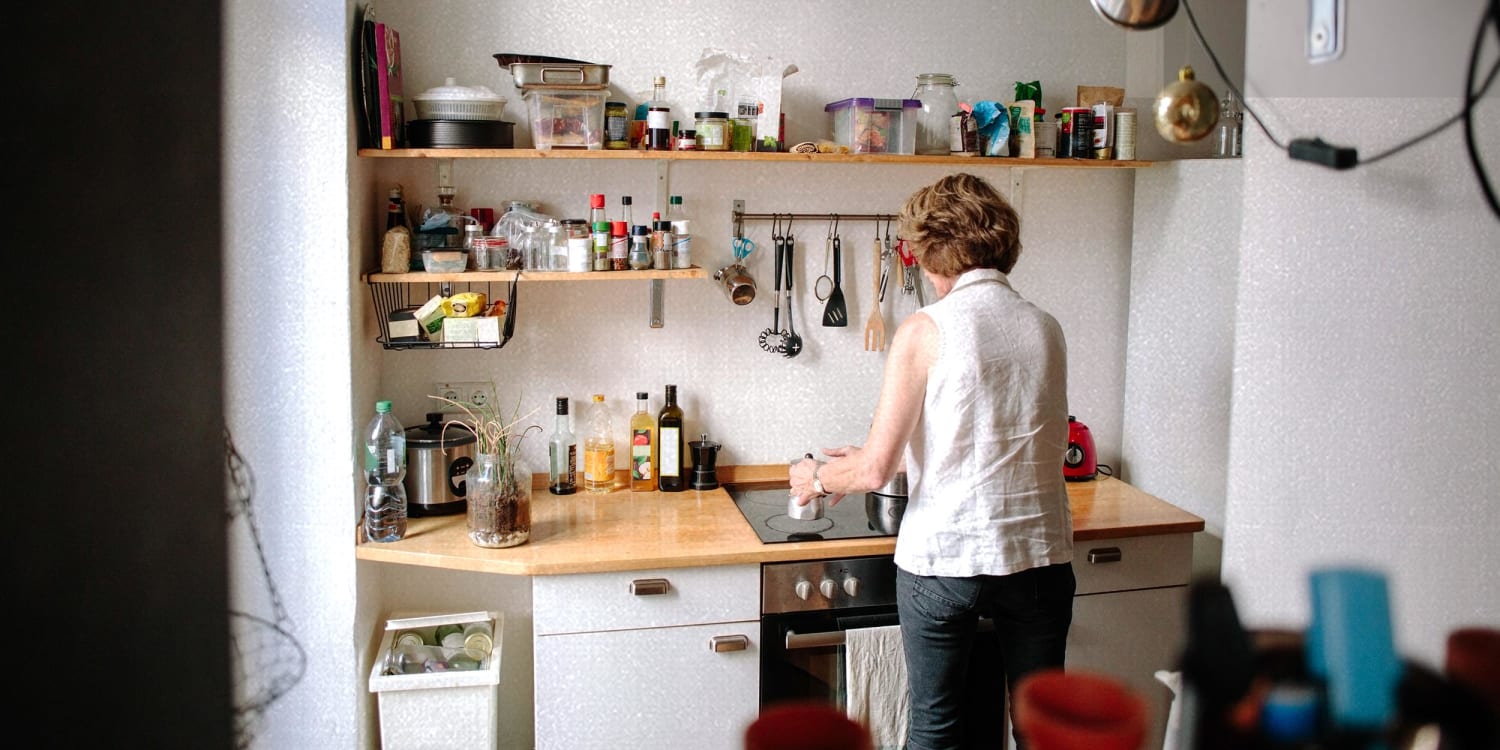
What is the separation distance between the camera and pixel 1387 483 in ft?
2.06

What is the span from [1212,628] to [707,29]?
8.71 ft

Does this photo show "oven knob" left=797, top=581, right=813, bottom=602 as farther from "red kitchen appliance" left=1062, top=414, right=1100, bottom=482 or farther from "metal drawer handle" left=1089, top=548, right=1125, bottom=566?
"red kitchen appliance" left=1062, top=414, right=1100, bottom=482

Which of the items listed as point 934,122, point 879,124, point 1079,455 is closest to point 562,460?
point 879,124

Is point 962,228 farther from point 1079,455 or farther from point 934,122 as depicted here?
point 1079,455

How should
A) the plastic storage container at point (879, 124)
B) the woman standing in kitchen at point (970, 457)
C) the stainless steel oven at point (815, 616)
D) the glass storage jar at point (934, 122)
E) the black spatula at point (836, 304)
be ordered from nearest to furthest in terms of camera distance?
the woman standing in kitchen at point (970, 457)
the stainless steel oven at point (815, 616)
the plastic storage container at point (879, 124)
the glass storage jar at point (934, 122)
the black spatula at point (836, 304)

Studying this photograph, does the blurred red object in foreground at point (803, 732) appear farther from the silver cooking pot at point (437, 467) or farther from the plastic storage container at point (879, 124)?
the plastic storage container at point (879, 124)

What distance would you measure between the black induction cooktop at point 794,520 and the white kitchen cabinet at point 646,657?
149mm

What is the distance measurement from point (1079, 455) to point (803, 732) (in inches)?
109

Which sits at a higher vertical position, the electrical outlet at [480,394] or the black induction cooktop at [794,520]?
the electrical outlet at [480,394]

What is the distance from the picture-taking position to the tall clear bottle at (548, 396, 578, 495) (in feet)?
9.53

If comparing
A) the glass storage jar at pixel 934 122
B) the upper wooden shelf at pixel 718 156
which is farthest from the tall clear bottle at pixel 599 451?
the glass storage jar at pixel 934 122

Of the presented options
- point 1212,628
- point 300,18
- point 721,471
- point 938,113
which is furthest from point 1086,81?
point 1212,628

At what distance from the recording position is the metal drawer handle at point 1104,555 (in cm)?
269

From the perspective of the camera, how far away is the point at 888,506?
8.89 feet
